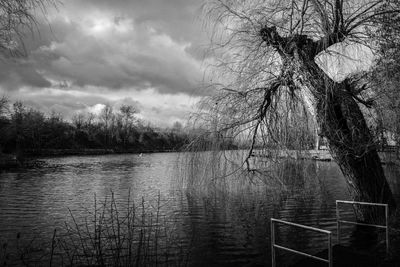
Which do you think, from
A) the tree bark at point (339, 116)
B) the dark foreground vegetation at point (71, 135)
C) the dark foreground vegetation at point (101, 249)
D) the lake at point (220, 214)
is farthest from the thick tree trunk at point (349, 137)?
the dark foreground vegetation at point (71, 135)

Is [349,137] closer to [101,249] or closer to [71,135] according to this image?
[101,249]

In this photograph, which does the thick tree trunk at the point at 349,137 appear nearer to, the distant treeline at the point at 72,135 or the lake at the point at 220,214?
the lake at the point at 220,214

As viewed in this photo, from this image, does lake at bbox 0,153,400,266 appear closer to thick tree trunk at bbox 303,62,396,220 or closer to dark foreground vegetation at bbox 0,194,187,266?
dark foreground vegetation at bbox 0,194,187,266

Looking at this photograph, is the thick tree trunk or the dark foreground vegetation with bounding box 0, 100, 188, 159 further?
the dark foreground vegetation with bounding box 0, 100, 188, 159

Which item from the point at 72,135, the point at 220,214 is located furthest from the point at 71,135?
the point at 220,214

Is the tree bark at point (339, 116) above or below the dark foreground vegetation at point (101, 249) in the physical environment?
above

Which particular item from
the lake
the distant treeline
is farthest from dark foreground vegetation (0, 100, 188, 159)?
the lake

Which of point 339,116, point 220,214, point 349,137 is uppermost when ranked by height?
point 339,116

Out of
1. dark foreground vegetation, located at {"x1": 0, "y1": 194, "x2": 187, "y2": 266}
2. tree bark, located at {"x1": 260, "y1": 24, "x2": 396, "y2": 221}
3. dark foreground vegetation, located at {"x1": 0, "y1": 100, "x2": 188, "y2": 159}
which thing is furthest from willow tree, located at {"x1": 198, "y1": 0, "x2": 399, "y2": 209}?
dark foreground vegetation, located at {"x1": 0, "y1": 100, "x2": 188, "y2": 159}

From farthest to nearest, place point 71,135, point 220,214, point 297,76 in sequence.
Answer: point 71,135 < point 220,214 < point 297,76

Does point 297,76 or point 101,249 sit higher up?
point 297,76

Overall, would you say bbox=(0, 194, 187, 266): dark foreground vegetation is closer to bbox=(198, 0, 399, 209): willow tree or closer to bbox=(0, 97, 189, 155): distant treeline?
bbox=(198, 0, 399, 209): willow tree

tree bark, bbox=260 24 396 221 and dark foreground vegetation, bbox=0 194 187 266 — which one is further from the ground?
tree bark, bbox=260 24 396 221

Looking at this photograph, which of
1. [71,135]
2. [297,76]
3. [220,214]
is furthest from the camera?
[71,135]
